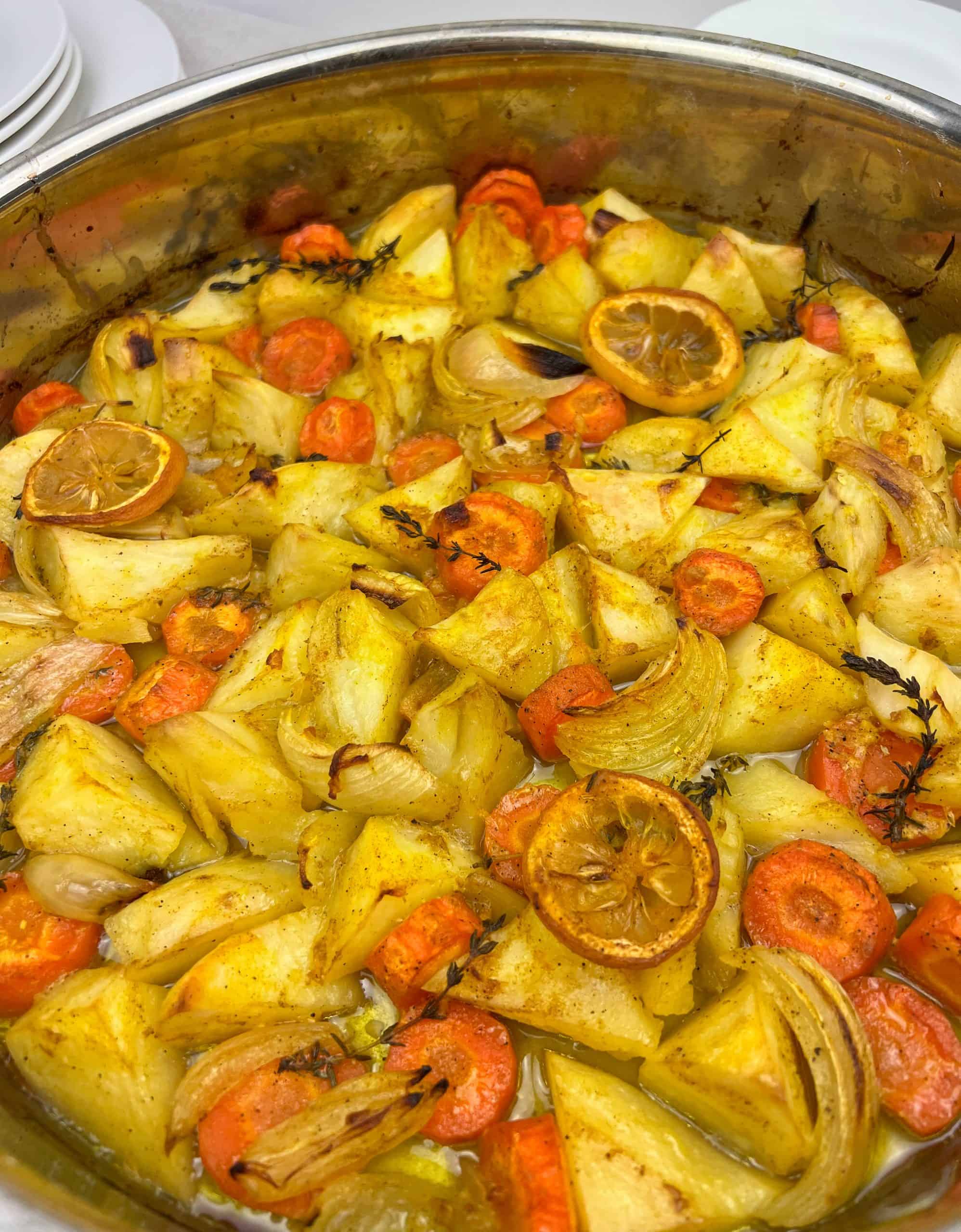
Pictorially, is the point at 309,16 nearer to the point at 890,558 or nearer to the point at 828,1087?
the point at 890,558

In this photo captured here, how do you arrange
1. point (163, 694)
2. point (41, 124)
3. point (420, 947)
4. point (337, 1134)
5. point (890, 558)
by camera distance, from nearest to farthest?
point (337, 1134) → point (420, 947) → point (163, 694) → point (890, 558) → point (41, 124)

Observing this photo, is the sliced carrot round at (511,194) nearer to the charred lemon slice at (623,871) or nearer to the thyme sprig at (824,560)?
the thyme sprig at (824,560)

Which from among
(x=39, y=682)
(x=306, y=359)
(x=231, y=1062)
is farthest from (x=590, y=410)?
(x=231, y=1062)

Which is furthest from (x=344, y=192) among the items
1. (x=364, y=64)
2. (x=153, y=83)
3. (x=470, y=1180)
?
(x=470, y=1180)

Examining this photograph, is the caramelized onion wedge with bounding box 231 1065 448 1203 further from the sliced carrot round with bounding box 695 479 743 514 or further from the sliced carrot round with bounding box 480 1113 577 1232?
the sliced carrot round with bounding box 695 479 743 514

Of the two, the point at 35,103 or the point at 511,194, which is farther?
the point at 511,194

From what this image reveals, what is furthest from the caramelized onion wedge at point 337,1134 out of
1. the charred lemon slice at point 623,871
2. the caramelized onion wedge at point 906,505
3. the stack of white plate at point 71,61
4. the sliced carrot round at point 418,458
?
the stack of white plate at point 71,61

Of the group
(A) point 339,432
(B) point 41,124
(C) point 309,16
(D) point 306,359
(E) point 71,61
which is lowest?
(A) point 339,432
